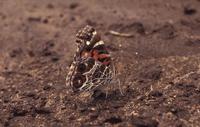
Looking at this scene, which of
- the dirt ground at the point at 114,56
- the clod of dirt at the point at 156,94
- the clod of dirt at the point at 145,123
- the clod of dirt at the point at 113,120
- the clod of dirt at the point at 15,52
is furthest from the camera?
the clod of dirt at the point at 15,52

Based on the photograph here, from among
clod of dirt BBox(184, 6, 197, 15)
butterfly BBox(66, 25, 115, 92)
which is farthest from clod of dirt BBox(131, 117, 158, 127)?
clod of dirt BBox(184, 6, 197, 15)

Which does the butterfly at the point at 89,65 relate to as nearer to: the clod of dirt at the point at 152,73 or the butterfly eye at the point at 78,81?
the butterfly eye at the point at 78,81

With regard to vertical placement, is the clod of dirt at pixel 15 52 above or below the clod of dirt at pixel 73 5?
below

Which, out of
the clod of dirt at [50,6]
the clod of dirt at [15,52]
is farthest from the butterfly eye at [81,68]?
the clod of dirt at [50,6]

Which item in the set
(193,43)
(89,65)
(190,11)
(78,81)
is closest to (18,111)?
(78,81)

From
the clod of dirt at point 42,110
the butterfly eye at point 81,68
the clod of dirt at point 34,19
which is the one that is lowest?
the clod of dirt at point 42,110
